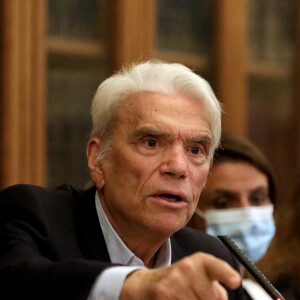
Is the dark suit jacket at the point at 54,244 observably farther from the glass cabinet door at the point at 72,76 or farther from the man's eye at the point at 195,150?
the glass cabinet door at the point at 72,76

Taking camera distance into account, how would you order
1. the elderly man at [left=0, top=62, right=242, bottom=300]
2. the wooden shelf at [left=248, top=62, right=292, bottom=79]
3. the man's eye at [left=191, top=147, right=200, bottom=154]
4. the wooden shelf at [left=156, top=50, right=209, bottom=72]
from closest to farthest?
the elderly man at [left=0, top=62, right=242, bottom=300]
the man's eye at [left=191, top=147, right=200, bottom=154]
the wooden shelf at [left=156, top=50, right=209, bottom=72]
the wooden shelf at [left=248, top=62, right=292, bottom=79]

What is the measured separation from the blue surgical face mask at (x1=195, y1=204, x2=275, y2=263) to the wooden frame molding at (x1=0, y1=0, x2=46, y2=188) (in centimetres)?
71

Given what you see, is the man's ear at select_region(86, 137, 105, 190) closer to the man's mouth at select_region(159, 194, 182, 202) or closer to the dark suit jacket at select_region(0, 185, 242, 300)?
the dark suit jacket at select_region(0, 185, 242, 300)

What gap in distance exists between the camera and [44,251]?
156cm

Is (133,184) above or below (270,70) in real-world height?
above

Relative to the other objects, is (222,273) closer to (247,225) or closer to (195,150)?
(195,150)

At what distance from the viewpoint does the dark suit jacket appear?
48.3 inches

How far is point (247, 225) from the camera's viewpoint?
116 inches

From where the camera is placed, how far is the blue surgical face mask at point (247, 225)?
9.59ft

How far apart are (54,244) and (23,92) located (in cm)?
153

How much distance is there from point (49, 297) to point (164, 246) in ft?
2.03

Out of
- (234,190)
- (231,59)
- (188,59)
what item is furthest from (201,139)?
(231,59)

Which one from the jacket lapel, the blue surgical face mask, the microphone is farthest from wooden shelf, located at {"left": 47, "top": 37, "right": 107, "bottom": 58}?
the microphone

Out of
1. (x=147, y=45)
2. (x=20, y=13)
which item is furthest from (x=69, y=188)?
A: (x=147, y=45)
